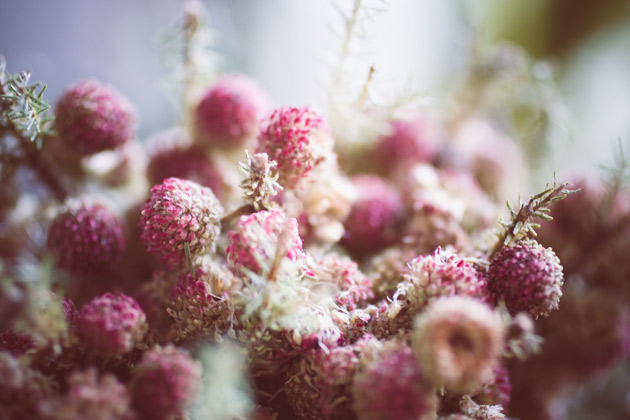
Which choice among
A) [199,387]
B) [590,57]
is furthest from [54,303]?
[590,57]

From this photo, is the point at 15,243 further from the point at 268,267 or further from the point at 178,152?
the point at 268,267

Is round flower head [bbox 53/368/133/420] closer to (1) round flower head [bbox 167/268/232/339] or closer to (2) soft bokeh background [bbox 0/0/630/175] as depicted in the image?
(1) round flower head [bbox 167/268/232/339]

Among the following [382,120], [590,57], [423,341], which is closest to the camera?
[423,341]

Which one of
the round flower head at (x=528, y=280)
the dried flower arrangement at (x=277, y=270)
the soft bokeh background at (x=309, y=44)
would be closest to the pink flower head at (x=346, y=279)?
the dried flower arrangement at (x=277, y=270)

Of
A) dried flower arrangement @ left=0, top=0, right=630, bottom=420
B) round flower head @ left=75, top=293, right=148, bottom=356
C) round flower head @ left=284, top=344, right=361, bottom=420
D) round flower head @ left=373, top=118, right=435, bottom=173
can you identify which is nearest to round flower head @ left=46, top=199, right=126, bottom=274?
dried flower arrangement @ left=0, top=0, right=630, bottom=420

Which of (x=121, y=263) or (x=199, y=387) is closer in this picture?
(x=199, y=387)

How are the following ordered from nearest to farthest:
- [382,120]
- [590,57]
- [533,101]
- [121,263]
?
[121,263] → [382,120] → [533,101] → [590,57]

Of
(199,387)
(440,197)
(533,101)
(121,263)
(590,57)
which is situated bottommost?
(199,387)

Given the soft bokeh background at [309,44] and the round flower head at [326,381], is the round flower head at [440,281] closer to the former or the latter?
the round flower head at [326,381]
